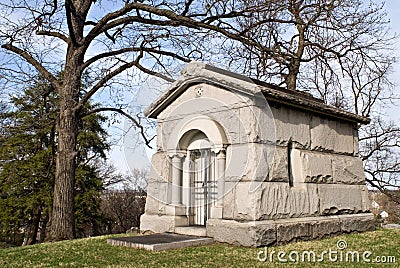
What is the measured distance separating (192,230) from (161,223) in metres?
0.94

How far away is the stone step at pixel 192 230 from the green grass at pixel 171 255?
57 centimetres

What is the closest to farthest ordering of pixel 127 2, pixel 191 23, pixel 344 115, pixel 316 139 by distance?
pixel 316 139 → pixel 344 115 → pixel 191 23 → pixel 127 2

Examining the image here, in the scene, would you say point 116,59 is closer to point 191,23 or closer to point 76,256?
point 191,23

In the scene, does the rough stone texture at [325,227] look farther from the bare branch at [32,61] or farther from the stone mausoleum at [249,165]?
the bare branch at [32,61]

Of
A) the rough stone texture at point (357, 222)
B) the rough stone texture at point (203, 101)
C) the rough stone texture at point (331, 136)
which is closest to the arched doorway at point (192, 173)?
the rough stone texture at point (203, 101)

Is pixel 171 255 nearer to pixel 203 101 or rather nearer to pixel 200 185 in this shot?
pixel 200 185

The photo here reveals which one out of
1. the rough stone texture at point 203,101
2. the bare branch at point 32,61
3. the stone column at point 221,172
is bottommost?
the stone column at point 221,172

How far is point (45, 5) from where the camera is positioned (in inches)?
414

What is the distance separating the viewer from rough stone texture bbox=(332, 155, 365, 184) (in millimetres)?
8938

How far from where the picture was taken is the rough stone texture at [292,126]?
304 inches

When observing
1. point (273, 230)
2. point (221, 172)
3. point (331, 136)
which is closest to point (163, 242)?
point (221, 172)

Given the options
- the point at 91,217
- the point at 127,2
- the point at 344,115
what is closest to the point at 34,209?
the point at 91,217

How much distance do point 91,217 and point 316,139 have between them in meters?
16.0

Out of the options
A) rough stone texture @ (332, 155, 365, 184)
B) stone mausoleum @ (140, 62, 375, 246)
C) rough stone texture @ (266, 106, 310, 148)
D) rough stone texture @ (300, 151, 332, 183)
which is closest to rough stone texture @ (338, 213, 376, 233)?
stone mausoleum @ (140, 62, 375, 246)
